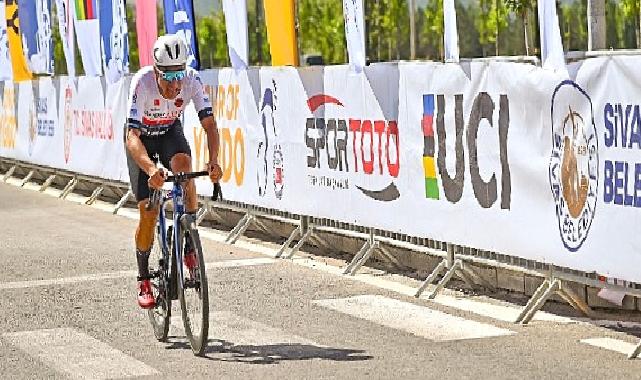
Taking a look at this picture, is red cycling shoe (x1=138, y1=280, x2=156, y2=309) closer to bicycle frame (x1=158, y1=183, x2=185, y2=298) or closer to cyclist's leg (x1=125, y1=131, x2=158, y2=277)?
cyclist's leg (x1=125, y1=131, x2=158, y2=277)

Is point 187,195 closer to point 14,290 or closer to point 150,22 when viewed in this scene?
point 14,290

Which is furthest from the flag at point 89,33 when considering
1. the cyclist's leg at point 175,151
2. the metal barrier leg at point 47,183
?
the cyclist's leg at point 175,151

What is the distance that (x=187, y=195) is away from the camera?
8828mm

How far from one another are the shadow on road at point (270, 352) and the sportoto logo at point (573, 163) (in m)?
1.72

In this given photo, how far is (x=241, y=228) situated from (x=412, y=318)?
5.14 meters

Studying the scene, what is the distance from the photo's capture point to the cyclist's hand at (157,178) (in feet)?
28.1

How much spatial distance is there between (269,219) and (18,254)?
264cm

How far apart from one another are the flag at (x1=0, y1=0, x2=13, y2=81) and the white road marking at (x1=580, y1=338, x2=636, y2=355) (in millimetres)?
18237

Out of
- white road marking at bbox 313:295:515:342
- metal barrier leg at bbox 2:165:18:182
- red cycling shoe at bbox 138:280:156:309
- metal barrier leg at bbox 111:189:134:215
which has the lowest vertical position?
metal barrier leg at bbox 2:165:18:182

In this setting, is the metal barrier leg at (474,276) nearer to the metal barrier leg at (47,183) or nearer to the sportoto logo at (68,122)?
the sportoto logo at (68,122)

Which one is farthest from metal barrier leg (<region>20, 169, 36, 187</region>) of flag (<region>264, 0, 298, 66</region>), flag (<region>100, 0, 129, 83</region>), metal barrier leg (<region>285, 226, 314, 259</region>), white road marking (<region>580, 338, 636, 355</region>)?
white road marking (<region>580, 338, 636, 355</region>)

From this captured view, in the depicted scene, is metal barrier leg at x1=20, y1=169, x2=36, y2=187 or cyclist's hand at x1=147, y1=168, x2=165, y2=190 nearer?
cyclist's hand at x1=147, y1=168, x2=165, y2=190

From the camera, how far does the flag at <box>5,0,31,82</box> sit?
24641 mm

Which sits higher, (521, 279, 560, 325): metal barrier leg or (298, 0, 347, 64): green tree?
(298, 0, 347, 64): green tree
